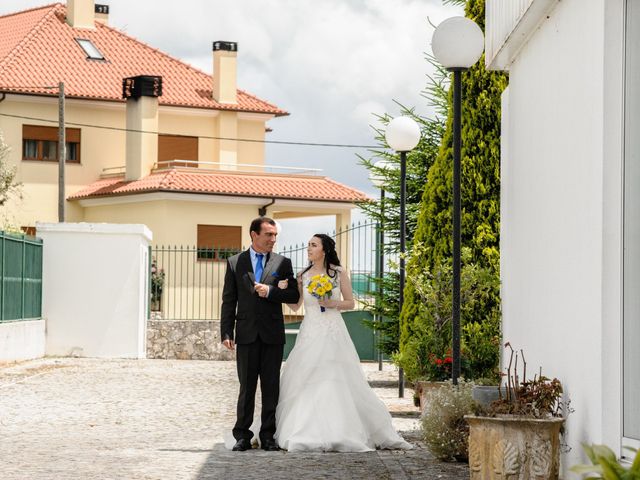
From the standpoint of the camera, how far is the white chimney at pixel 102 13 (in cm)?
5344

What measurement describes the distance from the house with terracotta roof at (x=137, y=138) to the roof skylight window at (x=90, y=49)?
7 cm

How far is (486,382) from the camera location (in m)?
10.9

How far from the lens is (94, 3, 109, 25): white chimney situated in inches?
2104

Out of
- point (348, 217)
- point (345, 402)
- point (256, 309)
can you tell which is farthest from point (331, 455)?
point (348, 217)

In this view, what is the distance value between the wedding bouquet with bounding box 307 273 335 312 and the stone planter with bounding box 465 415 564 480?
12.7 ft

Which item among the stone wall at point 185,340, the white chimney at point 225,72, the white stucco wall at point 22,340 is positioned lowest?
the stone wall at point 185,340

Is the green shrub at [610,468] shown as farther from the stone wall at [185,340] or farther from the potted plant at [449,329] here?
the stone wall at [185,340]

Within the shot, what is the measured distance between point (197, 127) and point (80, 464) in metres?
39.5

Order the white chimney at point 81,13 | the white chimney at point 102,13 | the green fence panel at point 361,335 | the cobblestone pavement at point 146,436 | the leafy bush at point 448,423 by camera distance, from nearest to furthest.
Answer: the cobblestone pavement at point 146,436 → the leafy bush at point 448,423 → the green fence panel at point 361,335 → the white chimney at point 81,13 → the white chimney at point 102,13

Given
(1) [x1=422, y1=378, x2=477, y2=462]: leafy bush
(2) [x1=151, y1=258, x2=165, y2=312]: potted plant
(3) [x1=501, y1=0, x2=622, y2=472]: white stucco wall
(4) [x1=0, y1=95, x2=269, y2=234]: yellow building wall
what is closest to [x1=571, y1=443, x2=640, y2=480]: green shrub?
(3) [x1=501, y1=0, x2=622, y2=472]: white stucco wall

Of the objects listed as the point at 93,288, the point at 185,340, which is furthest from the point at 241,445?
the point at 185,340

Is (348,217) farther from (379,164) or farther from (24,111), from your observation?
(379,164)

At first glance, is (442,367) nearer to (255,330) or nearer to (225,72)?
(255,330)

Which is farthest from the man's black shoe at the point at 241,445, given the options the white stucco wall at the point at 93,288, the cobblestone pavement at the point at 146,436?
the white stucco wall at the point at 93,288
